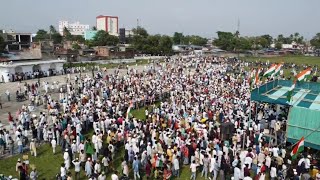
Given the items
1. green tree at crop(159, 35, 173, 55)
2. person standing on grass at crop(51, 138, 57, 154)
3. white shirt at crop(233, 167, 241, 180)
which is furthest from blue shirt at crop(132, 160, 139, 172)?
green tree at crop(159, 35, 173, 55)

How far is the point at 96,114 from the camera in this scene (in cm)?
1777

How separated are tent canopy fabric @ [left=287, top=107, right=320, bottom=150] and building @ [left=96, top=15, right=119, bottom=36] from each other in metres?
178

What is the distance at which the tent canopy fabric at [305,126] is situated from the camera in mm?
13391

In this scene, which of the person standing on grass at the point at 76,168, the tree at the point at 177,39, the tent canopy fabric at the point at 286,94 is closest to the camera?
the person standing on grass at the point at 76,168

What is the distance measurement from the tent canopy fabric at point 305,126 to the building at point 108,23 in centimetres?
17819

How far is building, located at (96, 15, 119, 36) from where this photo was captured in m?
186

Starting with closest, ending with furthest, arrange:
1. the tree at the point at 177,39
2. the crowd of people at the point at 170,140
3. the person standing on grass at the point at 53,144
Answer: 1. the crowd of people at the point at 170,140
2. the person standing on grass at the point at 53,144
3. the tree at the point at 177,39

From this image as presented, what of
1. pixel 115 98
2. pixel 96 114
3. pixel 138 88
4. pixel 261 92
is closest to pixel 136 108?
pixel 115 98

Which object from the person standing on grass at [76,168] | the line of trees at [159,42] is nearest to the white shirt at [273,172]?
the person standing on grass at [76,168]

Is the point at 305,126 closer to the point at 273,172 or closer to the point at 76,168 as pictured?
the point at 273,172

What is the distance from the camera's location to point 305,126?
13781 millimetres

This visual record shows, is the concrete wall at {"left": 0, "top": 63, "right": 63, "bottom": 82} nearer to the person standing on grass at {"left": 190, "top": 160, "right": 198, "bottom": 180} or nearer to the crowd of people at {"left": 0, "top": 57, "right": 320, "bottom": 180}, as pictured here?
the crowd of people at {"left": 0, "top": 57, "right": 320, "bottom": 180}

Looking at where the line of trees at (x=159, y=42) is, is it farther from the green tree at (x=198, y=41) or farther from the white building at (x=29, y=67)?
the white building at (x=29, y=67)

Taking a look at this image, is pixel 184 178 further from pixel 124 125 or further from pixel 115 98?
pixel 115 98
